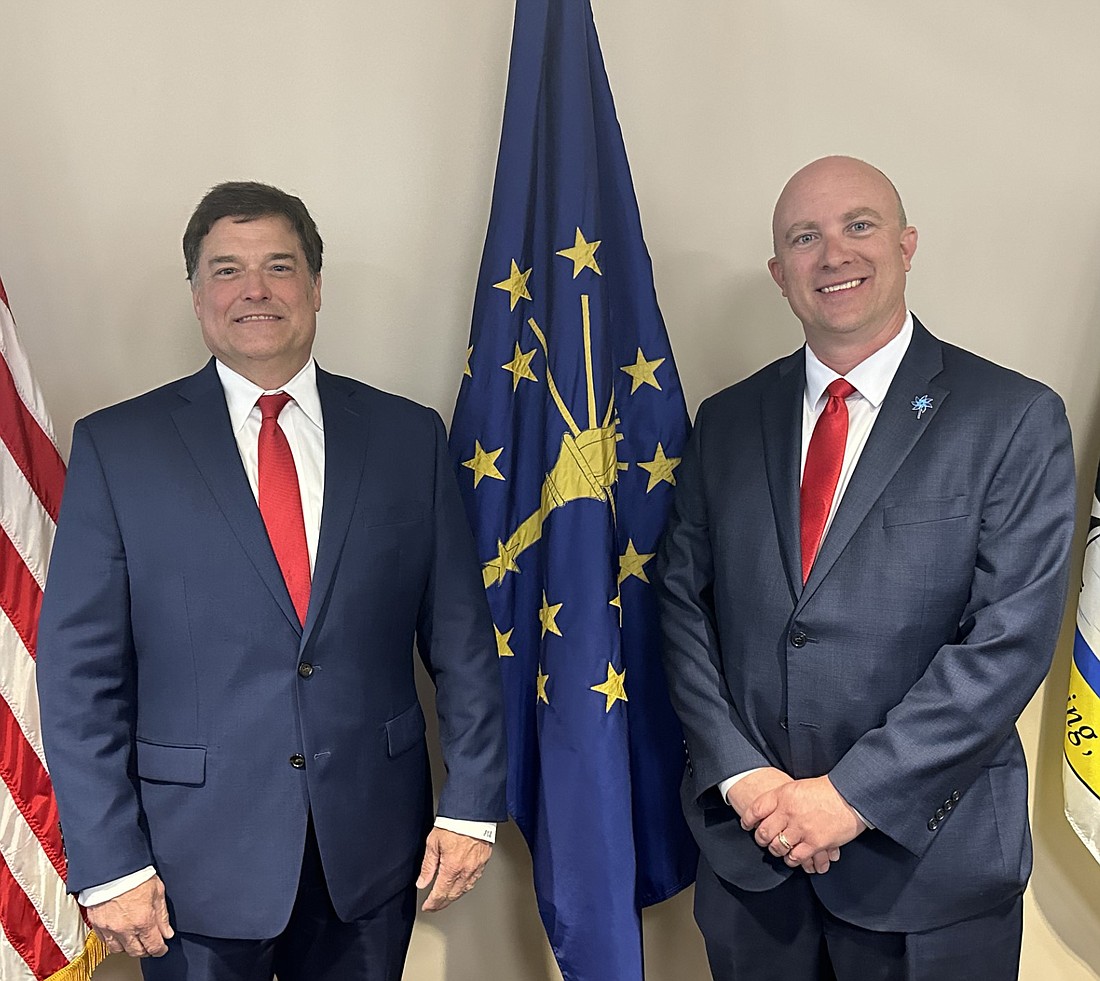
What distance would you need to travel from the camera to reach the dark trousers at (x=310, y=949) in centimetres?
168

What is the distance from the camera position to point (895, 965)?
5.70 feet

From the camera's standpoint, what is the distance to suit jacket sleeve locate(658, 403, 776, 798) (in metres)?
1.79

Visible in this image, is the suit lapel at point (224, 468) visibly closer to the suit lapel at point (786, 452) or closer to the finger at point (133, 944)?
the finger at point (133, 944)

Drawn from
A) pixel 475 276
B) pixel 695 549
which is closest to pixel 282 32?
pixel 475 276

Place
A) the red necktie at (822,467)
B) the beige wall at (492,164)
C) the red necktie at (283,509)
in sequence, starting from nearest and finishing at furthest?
the red necktie at (283,509), the red necktie at (822,467), the beige wall at (492,164)

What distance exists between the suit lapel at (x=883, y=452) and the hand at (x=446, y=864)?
0.68 metres

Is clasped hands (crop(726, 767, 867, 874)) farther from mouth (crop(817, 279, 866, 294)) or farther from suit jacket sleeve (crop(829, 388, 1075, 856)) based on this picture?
mouth (crop(817, 279, 866, 294))

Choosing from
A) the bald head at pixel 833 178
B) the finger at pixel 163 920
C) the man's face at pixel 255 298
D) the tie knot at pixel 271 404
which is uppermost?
the bald head at pixel 833 178

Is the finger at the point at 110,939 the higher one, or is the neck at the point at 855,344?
the neck at the point at 855,344

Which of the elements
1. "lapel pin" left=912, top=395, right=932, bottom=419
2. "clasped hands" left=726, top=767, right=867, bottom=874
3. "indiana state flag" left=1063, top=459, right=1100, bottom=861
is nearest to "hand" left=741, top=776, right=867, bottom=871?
"clasped hands" left=726, top=767, right=867, bottom=874

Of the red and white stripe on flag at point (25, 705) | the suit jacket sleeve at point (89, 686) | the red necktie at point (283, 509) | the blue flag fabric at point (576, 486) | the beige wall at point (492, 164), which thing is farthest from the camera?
the beige wall at point (492, 164)

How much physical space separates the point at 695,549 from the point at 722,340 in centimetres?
68

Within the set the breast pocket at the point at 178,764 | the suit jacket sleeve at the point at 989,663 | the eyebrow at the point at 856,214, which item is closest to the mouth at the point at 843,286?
the eyebrow at the point at 856,214

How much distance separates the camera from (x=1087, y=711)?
220 centimetres
